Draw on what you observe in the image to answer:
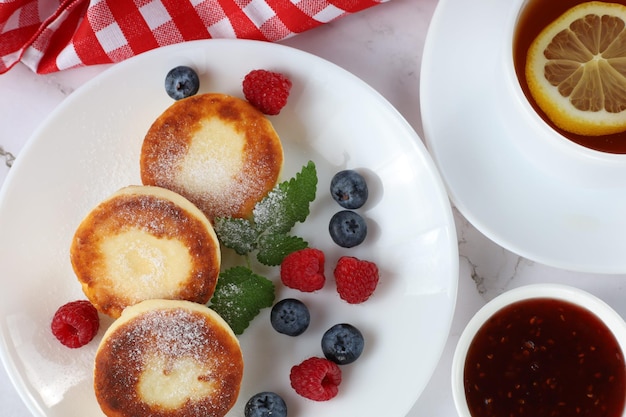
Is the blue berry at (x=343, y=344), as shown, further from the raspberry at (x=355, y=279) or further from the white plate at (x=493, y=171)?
the white plate at (x=493, y=171)

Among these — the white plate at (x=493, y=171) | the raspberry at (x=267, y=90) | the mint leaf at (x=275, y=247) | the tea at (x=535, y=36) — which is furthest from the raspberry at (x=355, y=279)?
the tea at (x=535, y=36)

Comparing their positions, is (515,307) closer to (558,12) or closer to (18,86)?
(558,12)

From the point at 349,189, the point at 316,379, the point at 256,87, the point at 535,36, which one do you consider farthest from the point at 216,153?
the point at 535,36

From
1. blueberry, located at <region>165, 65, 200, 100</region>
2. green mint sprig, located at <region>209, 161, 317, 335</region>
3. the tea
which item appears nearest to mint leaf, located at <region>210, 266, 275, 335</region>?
green mint sprig, located at <region>209, 161, 317, 335</region>

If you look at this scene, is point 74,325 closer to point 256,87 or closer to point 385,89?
point 256,87

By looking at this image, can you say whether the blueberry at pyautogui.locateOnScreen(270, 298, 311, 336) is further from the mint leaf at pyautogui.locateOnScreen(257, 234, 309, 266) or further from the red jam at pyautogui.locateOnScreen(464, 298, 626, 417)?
the red jam at pyautogui.locateOnScreen(464, 298, 626, 417)

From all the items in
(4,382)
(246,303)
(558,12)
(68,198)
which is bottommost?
(4,382)

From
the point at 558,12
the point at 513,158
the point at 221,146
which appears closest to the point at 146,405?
the point at 221,146

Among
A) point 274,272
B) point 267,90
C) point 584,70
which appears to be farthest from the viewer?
point 274,272
